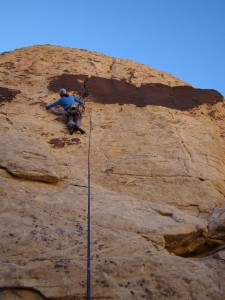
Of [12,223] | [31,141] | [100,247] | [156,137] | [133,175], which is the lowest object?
[100,247]

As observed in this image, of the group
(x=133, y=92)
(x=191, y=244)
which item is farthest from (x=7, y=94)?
(x=191, y=244)

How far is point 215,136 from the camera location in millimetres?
7492

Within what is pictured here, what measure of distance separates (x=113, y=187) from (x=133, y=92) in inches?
175

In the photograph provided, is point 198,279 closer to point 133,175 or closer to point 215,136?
point 133,175

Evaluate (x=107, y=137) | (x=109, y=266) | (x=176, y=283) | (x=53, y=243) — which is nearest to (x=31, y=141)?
(x=107, y=137)

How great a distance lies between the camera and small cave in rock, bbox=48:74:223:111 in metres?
8.88

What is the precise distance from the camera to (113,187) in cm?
561

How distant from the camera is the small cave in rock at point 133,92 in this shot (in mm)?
8883

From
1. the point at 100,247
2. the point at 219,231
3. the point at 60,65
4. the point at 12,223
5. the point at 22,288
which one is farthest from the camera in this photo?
the point at 60,65

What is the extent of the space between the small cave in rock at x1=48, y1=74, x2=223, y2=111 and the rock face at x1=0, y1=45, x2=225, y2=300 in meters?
0.03

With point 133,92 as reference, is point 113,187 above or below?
below

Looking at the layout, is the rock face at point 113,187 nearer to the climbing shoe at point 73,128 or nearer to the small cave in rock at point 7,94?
the small cave in rock at point 7,94

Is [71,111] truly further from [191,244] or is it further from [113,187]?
[191,244]

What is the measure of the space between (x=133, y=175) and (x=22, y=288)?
3206mm
